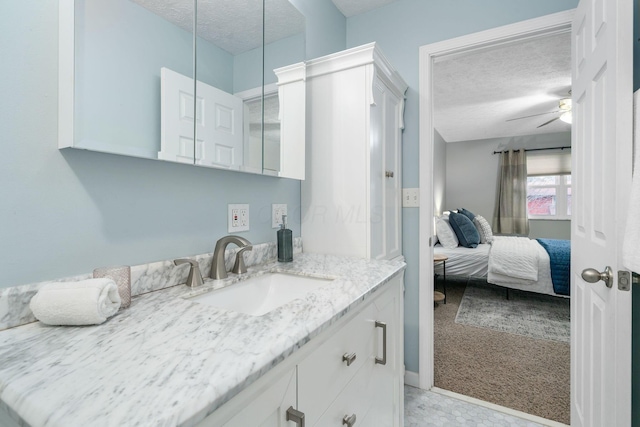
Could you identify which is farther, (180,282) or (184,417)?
(180,282)

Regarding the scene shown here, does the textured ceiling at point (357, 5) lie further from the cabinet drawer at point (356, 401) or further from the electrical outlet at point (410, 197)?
the cabinet drawer at point (356, 401)

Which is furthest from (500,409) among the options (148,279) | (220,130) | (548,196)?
(548,196)

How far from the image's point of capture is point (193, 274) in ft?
3.30

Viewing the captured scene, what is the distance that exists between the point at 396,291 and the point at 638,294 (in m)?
0.87

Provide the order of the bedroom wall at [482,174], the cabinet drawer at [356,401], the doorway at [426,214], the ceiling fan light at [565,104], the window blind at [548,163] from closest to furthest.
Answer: the cabinet drawer at [356,401] < the doorway at [426,214] < the ceiling fan light at [565,104] < the window blind at [548,163] < the bedroom wall at [482,174]

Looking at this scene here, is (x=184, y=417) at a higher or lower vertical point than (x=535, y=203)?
lower

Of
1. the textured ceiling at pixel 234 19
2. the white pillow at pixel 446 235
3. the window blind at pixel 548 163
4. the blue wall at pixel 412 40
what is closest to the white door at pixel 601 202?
the blue wall at pixel 412 40

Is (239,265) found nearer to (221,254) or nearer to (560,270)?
(221,254)

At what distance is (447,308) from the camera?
3.32 metres

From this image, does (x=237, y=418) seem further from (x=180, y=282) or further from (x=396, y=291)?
(x=396, y=291)

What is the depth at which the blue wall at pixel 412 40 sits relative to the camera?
180 centimetres

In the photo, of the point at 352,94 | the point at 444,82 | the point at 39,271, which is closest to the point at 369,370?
the point at 39,271

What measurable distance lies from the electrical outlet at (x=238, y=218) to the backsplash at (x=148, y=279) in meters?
0.09

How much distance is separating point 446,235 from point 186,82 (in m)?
3.91
